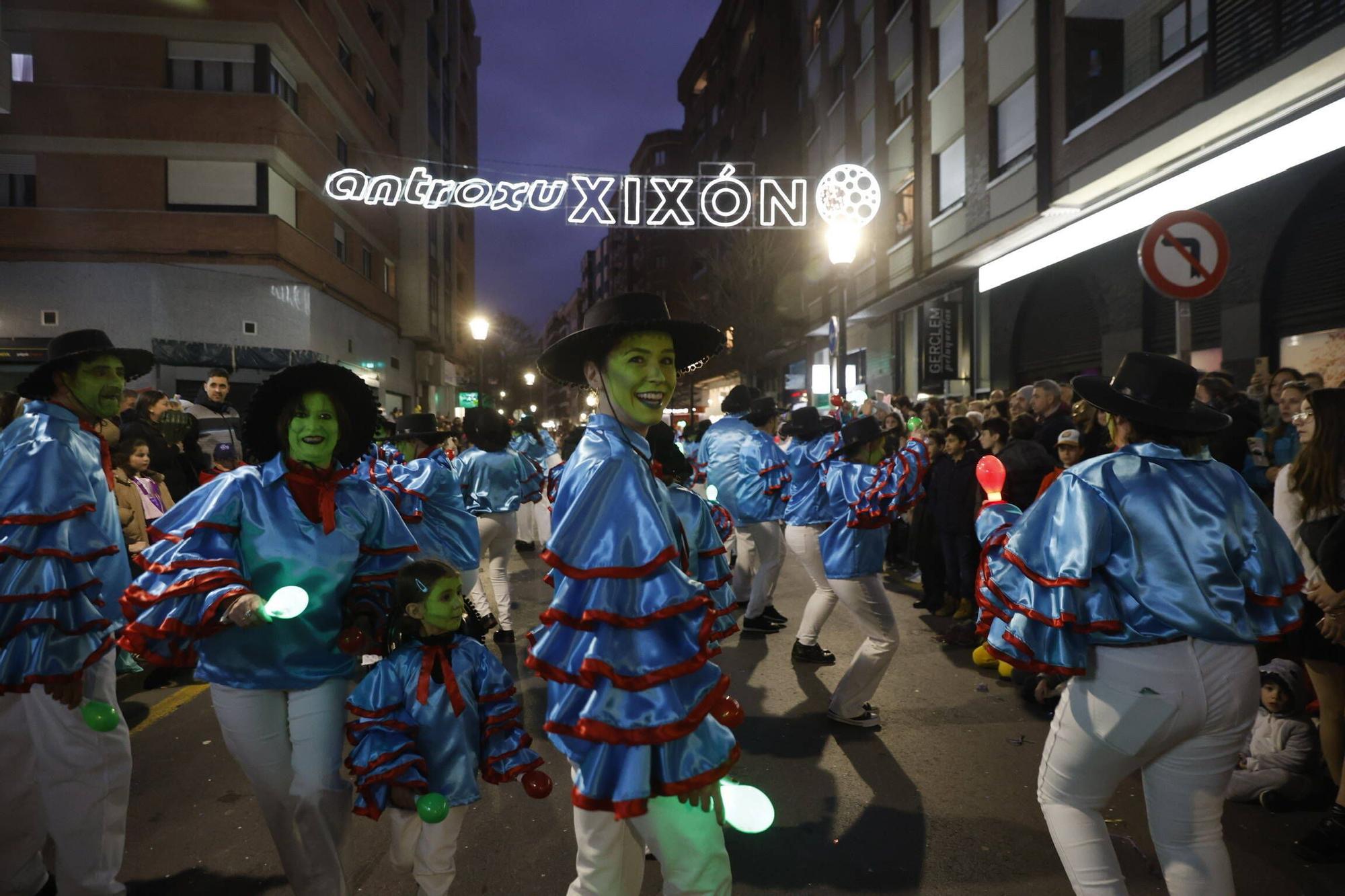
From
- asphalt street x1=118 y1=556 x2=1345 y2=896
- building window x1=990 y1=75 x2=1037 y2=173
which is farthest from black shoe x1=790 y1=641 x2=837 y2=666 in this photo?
building window x1=990 y1=75 x2=1037 y2=173

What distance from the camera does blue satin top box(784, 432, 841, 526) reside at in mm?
6469

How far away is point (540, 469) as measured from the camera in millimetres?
9328

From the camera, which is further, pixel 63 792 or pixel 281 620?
pixel 63 792

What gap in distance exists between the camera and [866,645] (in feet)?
16.8

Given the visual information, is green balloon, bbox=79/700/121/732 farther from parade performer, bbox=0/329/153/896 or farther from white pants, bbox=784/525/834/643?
white pants, bbox=784/525/834/643

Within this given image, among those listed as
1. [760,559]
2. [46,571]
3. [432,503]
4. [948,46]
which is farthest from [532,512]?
[948,46]

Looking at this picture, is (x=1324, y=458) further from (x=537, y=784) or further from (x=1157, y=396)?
(x=537, y=784)

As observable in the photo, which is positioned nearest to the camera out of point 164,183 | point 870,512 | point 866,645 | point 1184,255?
point 866,645

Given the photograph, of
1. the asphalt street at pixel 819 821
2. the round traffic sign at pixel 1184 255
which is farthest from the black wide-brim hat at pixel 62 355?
the round traffic sign at pixel 1184 255

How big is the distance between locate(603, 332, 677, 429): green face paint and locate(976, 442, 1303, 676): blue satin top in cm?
135

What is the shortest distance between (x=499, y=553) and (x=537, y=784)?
17.5 feet

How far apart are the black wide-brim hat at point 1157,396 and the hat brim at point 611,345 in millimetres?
1285

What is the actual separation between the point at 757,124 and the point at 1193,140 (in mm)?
32399

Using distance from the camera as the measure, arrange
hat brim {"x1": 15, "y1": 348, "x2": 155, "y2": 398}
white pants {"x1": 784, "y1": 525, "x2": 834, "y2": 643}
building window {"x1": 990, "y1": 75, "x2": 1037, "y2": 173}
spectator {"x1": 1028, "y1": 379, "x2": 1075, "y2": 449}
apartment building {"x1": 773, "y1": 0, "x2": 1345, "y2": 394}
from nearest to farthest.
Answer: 1. hat brim {"x1": 15, "y1": 348, "x2": 155, "y2": 398}
2. white pants {"x1": 784, "y1": 525, "x2": 834, "y2": 643}
3. spectator {"x1": 1028, "y1": 379, "x2": 1075, "y2": 449}
4. apartment building {"x1": 773, "y1": 0, "x2": 1345, "y2": 394}
5. building window {"x1": 990, "y1": 75, "x2": 1037, "y2": 173}
